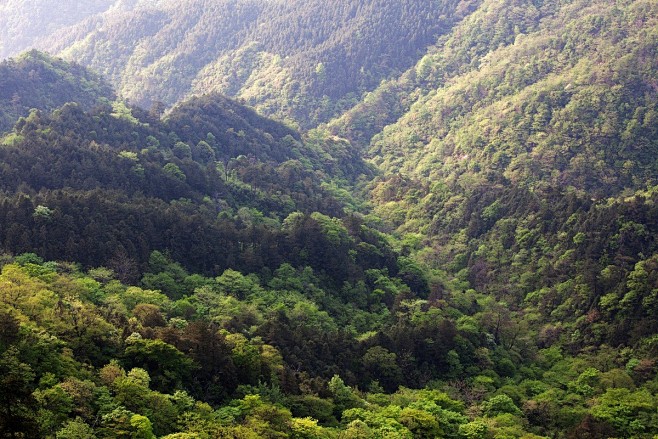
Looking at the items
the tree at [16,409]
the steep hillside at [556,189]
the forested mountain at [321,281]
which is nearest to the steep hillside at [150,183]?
the forested mountain at [321,281]

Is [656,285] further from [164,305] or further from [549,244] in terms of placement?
[164,305]

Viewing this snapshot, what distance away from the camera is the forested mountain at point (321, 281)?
5925 centimetres

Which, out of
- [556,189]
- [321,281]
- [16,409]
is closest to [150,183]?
[321,281]

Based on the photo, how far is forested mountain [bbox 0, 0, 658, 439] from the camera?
59.2 metres

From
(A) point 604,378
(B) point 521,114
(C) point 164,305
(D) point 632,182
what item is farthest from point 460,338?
(B) point 521,114

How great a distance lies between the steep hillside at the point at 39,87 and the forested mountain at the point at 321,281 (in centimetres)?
A: 196

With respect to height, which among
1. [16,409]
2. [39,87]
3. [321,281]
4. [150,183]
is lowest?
[16,409]

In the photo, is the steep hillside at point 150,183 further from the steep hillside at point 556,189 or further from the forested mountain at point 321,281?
the steep hillside at point 556,189

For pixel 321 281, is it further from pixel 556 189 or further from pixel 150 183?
pixel 556 189

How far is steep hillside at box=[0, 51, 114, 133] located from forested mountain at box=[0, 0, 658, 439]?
1964 mm

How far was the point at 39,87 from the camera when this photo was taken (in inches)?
6944

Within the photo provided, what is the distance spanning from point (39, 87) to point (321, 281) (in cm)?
10795

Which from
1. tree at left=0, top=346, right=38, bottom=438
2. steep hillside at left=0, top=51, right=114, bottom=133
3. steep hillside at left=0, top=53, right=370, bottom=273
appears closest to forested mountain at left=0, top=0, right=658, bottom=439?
tree at left=0, top=346, right=38, bottom=438

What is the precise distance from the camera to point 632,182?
156750 mm
